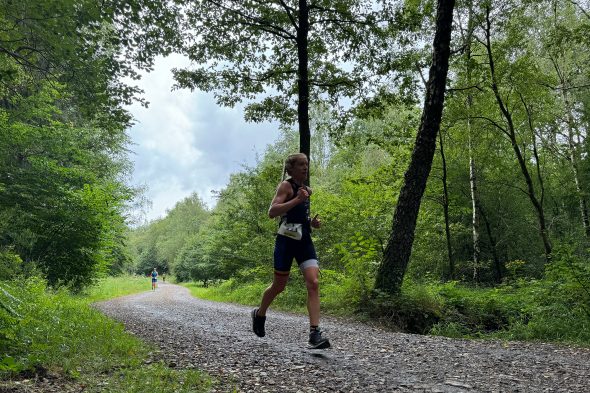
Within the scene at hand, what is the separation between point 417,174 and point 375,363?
5.51m

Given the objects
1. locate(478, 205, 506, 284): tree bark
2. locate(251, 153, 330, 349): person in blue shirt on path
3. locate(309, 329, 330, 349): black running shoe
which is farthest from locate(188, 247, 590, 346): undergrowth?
locate(478, 205, 506, 284): tree bark

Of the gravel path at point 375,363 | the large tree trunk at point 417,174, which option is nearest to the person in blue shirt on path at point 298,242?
the gravel path at point 375,363

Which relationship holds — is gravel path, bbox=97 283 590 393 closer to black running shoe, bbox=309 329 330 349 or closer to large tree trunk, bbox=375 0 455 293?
black running shoe, bbox=309 329 330 349

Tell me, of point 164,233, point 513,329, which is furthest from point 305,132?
point 164,233

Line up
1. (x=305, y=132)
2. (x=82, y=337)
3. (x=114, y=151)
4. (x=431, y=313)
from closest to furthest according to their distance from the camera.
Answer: (x=82, y=337)
(x=431, y=313)
(x=305, y=132)
(x=114, y=151)

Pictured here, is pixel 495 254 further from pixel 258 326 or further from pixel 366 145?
pixel 258 326

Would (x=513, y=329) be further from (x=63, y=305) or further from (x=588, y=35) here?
(x=588, y=35)

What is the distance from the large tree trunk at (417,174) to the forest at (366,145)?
0.10 ft

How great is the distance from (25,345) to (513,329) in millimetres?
7371

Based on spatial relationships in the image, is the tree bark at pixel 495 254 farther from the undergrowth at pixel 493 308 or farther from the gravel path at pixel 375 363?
the gravel path at pixel 375 363

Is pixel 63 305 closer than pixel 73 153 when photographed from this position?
Yes

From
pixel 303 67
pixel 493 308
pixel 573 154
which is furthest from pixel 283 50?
pixel 573 154

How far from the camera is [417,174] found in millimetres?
9023

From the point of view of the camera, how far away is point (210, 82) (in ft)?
41.3
